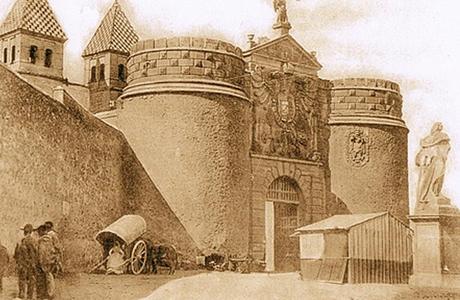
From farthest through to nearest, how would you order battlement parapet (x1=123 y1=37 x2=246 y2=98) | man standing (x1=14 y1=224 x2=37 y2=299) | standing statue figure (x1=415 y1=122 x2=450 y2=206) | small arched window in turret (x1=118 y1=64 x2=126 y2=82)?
small arched window in turret (x1=118 y1=64 x2=126 y2=82), battlement parapet (x1=123 y1=37 x2=246 y2=98), standing statue figure (x1=415 y1=122 x2=450 y2=206), man standing (x1=14 y1=224 x2=37 y2=299)

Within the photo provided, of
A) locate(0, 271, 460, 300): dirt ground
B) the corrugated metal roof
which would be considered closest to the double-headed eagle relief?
the corrugated metal roof

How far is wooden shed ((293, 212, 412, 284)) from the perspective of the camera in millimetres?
20344

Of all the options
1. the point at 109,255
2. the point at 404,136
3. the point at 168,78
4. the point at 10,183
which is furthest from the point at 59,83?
the point at 10,183

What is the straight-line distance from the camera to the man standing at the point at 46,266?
46.0ft

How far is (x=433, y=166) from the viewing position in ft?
63.1

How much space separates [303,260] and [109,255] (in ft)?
18.1

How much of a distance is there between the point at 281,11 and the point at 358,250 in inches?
424

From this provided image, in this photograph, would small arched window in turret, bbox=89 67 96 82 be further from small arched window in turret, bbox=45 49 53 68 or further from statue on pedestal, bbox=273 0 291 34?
statue on pedestal, bbox=273 0 291 34

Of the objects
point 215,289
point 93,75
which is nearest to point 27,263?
point 215,289

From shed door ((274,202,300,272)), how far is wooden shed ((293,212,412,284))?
5.24m

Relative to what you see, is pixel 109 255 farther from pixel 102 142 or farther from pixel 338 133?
pixel 338 133

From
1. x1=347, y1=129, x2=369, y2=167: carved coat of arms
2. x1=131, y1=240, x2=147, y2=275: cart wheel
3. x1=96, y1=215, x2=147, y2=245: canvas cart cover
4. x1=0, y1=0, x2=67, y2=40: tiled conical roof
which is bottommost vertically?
x1=131, y1=240, x2=147, y2=275: cart wheel

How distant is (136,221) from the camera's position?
20.0 metres

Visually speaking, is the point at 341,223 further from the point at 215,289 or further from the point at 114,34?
the point at 114,34
